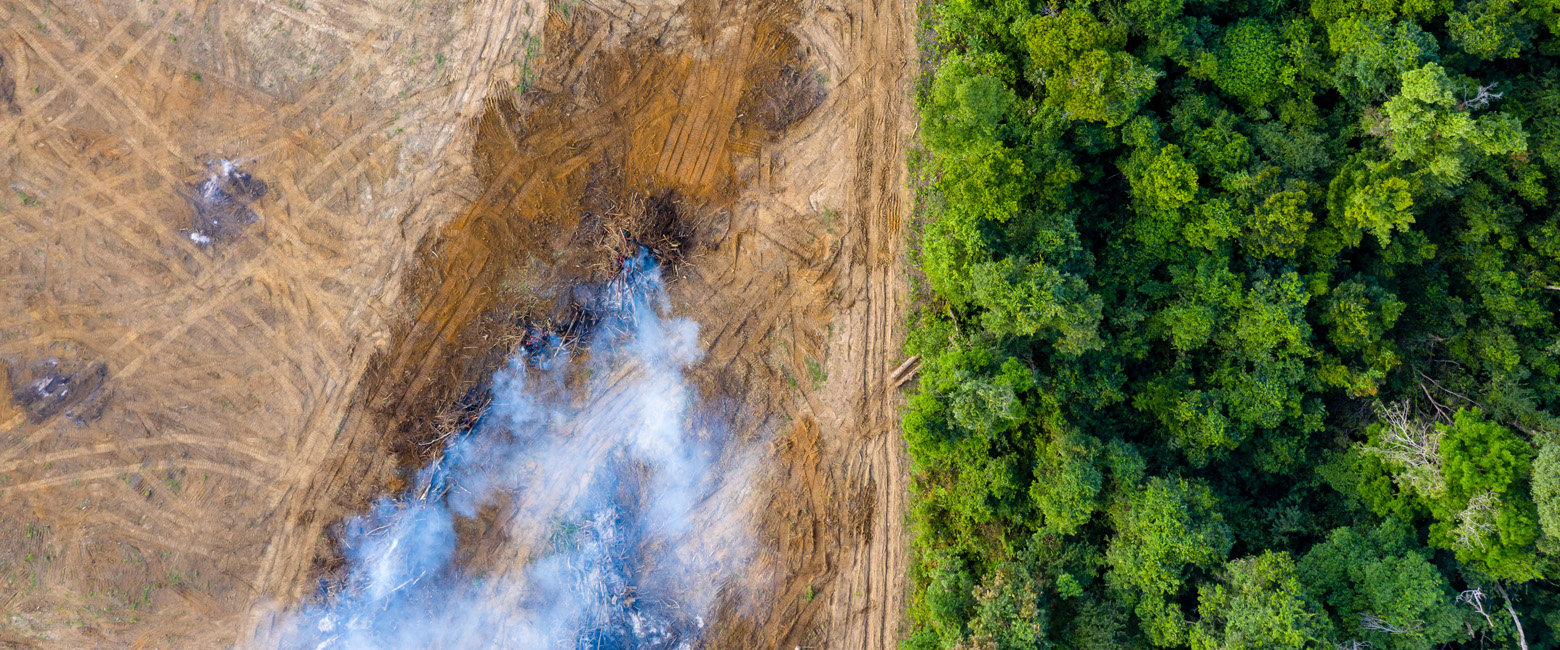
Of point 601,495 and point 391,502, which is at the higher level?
point 391,502

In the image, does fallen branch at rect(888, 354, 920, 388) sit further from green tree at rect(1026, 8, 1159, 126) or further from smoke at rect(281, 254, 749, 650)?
green tree at rect(1026, 8, 1159, 126)

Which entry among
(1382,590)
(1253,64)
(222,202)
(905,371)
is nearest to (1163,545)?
(1382,590)

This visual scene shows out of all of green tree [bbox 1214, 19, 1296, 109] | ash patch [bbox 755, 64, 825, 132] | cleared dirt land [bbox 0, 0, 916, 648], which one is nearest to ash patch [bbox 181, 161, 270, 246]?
cleared dirt land [bbox 0, 0, 916, 648]

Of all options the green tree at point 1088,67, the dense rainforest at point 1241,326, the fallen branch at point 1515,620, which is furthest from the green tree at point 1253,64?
the fallen branch at point 1515,620

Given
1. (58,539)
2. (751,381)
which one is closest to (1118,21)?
(751,381)

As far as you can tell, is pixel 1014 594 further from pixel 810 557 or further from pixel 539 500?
pixel 539 500

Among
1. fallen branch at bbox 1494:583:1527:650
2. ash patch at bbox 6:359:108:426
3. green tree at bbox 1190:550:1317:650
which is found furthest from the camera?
ash patch at bbox 6:359:108:426
